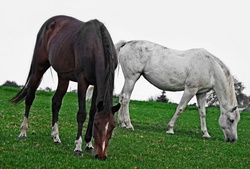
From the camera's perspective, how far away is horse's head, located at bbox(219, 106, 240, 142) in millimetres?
13414

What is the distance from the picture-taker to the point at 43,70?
10086 millimetres

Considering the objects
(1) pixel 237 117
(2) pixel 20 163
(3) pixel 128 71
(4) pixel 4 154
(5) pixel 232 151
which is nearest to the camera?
(2) pixel 20 163

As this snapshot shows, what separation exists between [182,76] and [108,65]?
6778mm

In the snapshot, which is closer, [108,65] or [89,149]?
[108,65]

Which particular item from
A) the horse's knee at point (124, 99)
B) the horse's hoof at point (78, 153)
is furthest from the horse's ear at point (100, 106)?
the horse's knee at point (124, 99)

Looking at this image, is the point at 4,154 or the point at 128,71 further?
the point at 128,71

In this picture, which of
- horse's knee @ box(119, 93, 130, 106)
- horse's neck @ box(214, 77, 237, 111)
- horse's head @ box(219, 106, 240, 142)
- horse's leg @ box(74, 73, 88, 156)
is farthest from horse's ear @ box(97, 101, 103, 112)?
horse's neck @ box(214, 77, 237, 111)

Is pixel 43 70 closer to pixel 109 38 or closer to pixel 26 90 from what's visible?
pixel 26 90

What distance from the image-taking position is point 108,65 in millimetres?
7801

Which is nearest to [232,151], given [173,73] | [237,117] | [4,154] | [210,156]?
[210,156]

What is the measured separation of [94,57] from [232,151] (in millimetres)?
4894

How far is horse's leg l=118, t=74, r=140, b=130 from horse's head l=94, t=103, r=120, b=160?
21.5 ft

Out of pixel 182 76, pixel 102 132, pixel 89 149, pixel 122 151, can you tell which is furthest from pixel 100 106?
pixel 182 76

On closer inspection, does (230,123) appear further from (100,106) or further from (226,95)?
(100,106)
